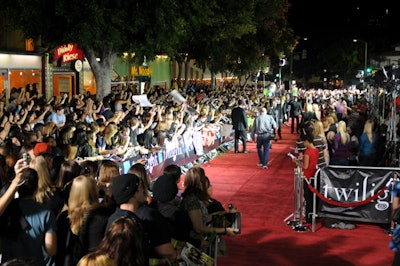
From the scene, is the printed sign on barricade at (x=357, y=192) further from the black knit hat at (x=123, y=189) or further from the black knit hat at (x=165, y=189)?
the black knit hat at (x=123, y=189)

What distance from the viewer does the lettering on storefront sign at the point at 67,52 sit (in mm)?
21234

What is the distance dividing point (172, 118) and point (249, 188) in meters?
3.34

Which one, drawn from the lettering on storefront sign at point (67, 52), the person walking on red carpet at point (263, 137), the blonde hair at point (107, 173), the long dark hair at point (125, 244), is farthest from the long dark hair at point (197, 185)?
the lettering on storefront sign at point (67, 52)

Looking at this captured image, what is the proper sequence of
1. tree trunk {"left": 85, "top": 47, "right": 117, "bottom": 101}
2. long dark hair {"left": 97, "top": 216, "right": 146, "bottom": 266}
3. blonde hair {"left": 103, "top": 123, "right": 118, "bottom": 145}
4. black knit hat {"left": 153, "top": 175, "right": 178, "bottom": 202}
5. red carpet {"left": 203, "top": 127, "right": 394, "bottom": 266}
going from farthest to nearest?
tree trunk {"left": 85, "top": 47, "right": 117, "bottom": 101} < blonde hair {"left": 103, "top": 123, "right": 118, "bottom": 145} < red carpet {"left": 203, "top": 127, "right": 394, "bottom": 266} < black knit hat {"left": 153, "top": 175, "right": 178, "bottom": 202} < long dark hair {"left": 97, "top": 216, "right": 146, "bottom": 266}

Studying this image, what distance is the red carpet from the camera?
860cm

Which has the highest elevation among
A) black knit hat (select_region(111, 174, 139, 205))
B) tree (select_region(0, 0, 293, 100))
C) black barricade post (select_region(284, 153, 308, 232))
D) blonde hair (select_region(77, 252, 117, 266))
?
tree (select_region(0, 0, 293, 100))

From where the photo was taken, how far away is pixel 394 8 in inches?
3214

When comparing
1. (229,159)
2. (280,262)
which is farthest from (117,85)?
(280,262)

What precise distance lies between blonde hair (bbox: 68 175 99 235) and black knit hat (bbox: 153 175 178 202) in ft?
2.16

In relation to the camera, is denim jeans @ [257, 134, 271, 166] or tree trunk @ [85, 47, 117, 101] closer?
denim jeans @ [257, 134, 271, 166]

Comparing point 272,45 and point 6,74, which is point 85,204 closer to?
point 6,74

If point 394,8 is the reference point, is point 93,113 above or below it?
below

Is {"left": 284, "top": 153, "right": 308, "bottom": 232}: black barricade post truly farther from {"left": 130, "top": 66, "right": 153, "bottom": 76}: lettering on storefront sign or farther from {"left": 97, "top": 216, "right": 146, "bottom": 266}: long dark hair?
{"left": 130, "top": 66, "right": 153, "bottom": 76}: lettering on storefront sign

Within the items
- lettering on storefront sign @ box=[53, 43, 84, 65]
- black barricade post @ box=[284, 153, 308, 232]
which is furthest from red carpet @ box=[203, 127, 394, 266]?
lettering on storefront sign @ box=[53, 43, 84, 65]
